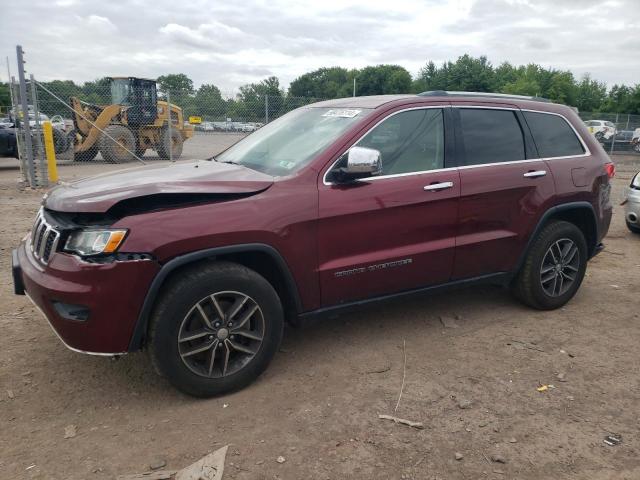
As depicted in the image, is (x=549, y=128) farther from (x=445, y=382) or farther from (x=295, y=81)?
(x=295, y=81)

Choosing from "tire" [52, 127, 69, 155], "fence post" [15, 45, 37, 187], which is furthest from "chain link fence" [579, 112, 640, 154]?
"fence post" [15, 45, 37, 187]

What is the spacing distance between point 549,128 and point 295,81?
89664 millimetres

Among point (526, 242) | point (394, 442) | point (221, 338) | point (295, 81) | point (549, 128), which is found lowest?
point (394, 442)

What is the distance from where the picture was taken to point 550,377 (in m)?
3.40

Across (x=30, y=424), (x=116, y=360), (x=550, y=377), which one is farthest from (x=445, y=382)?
(x=30, y=424)

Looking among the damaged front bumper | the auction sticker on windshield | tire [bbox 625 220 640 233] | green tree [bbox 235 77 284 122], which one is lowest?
tire [bbox 625 220 640 233]

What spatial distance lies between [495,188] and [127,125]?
14297 mm

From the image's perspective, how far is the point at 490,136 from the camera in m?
4.05

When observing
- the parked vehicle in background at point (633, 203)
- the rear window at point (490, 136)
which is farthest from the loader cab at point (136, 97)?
the rear window at point (490, 136)

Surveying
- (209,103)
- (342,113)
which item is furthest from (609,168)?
(209,103)

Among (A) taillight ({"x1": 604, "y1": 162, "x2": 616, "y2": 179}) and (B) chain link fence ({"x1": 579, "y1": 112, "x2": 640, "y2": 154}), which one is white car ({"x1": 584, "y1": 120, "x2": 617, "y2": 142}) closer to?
(B) chain link fence ({"x1": 579, "y1": 112, "x2": 640, "y2": 154})

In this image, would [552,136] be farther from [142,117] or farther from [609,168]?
[142,117]

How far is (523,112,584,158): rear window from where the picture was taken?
432cm

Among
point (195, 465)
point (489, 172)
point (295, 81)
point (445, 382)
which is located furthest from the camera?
point (295, 81)
